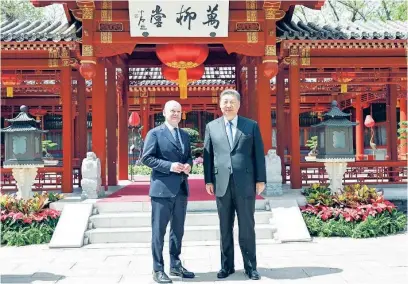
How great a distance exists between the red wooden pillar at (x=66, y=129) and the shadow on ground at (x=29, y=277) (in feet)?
14.4

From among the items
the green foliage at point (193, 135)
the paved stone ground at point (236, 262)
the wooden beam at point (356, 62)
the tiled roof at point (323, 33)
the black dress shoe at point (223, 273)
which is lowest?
the paved stone ground at point (236, 262)

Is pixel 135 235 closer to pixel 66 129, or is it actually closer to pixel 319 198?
pixel 319 198

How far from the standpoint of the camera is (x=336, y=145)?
8.20m

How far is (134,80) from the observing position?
16766 millimetres

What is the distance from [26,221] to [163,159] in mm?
3635

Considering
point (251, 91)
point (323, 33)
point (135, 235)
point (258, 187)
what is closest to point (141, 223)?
point (135, 235)

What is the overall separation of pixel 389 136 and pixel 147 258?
946 centimetres

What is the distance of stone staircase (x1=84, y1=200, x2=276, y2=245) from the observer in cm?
679

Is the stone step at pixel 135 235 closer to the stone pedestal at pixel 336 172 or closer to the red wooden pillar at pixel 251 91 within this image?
the stone pedestal at pixel 336 172

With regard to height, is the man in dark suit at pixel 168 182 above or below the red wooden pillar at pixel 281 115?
below

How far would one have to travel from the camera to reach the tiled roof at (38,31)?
8547 mm

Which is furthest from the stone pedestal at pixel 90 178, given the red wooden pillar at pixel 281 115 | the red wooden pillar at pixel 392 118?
the red wooden pillar at pixel 392 118

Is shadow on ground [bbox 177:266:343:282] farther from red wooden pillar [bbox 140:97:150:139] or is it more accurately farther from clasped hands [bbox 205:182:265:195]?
red wooden pillar [bbox 140:97:150:139]

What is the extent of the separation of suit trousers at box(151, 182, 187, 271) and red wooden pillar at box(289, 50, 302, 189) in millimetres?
5205
